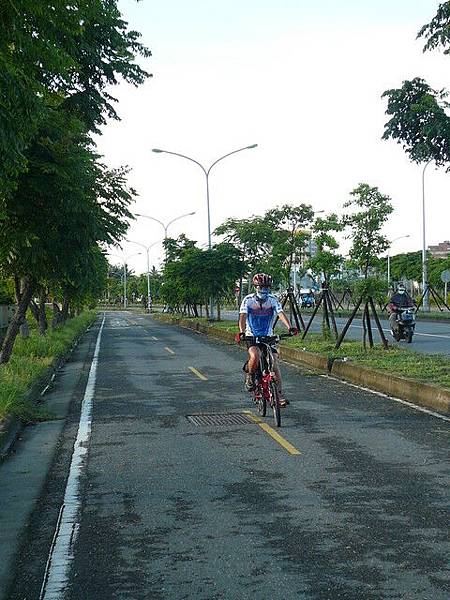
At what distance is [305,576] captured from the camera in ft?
15.3

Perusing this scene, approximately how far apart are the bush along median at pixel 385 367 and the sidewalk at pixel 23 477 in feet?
17.9

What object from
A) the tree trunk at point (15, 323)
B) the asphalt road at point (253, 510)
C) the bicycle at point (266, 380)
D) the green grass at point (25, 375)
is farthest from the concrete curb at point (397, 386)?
the tree trunk at point (15, 323)

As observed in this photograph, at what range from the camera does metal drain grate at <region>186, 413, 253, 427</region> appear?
10.3 meters

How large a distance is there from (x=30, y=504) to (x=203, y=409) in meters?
5.33

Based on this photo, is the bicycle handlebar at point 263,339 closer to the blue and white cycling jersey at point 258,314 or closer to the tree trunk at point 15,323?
the blue and white cycling jersey at point 258,314

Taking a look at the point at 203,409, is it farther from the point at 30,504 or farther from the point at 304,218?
the point at 304,218

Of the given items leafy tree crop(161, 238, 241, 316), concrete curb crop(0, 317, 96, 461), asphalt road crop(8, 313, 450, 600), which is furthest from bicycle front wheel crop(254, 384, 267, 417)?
leafy tree crop(161, 238, 241, 316)

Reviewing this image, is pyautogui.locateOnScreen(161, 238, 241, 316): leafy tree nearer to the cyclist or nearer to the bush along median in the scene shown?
the bush along median

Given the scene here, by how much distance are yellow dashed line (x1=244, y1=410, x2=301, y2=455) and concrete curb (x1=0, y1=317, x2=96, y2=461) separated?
3142 millimetres

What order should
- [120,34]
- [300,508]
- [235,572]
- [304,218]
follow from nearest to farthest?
1. [235,572]
2. [300,508]
3. [120,34]
4. [304,218]

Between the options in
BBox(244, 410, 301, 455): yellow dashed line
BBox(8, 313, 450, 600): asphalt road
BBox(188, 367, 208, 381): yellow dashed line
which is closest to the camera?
BBox(8, 313, 450, 600): asphalt road

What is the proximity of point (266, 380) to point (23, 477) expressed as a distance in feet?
12.6

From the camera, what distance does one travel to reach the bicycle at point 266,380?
32.7ft

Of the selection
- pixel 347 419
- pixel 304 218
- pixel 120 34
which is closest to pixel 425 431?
pixel 347 419
